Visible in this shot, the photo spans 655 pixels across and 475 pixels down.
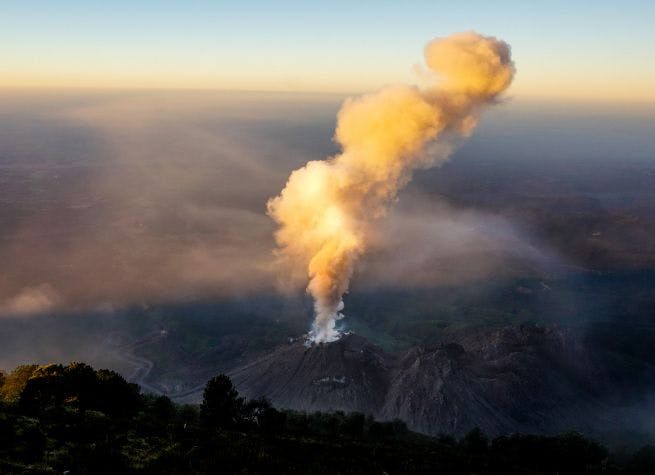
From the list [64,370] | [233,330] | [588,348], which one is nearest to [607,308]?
[588,348]

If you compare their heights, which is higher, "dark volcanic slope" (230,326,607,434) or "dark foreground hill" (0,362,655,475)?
"dark foreground hill" (0,362,655,475)

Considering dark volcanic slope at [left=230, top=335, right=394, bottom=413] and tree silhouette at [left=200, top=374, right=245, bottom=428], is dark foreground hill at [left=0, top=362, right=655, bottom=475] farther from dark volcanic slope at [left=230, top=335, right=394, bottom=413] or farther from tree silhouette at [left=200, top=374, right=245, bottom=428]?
dark volcanic slope at [left=230, top=335, right=394, bottom=413]

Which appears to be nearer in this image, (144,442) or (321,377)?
(144,442)

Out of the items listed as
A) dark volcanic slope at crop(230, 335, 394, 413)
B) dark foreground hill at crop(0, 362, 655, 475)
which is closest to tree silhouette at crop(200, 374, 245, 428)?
dark foreground hill at crop(0, 362, 655, 475)

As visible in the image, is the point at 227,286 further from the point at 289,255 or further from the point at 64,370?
the point at 64,370

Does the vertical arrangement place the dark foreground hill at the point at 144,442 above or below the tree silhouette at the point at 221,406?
above

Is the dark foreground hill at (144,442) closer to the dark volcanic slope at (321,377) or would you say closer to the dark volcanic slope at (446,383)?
the dark volcanic slope at (446,383)

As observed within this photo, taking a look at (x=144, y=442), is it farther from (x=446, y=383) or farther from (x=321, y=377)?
(x=446, y=383)

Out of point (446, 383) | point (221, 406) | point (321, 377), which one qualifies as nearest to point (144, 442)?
point (221, 406)

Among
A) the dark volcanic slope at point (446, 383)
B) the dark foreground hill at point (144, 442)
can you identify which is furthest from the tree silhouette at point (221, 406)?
the dark volcanic slope at point (446, 383)

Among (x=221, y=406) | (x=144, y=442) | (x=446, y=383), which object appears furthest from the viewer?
→ (x=446, y=383)
